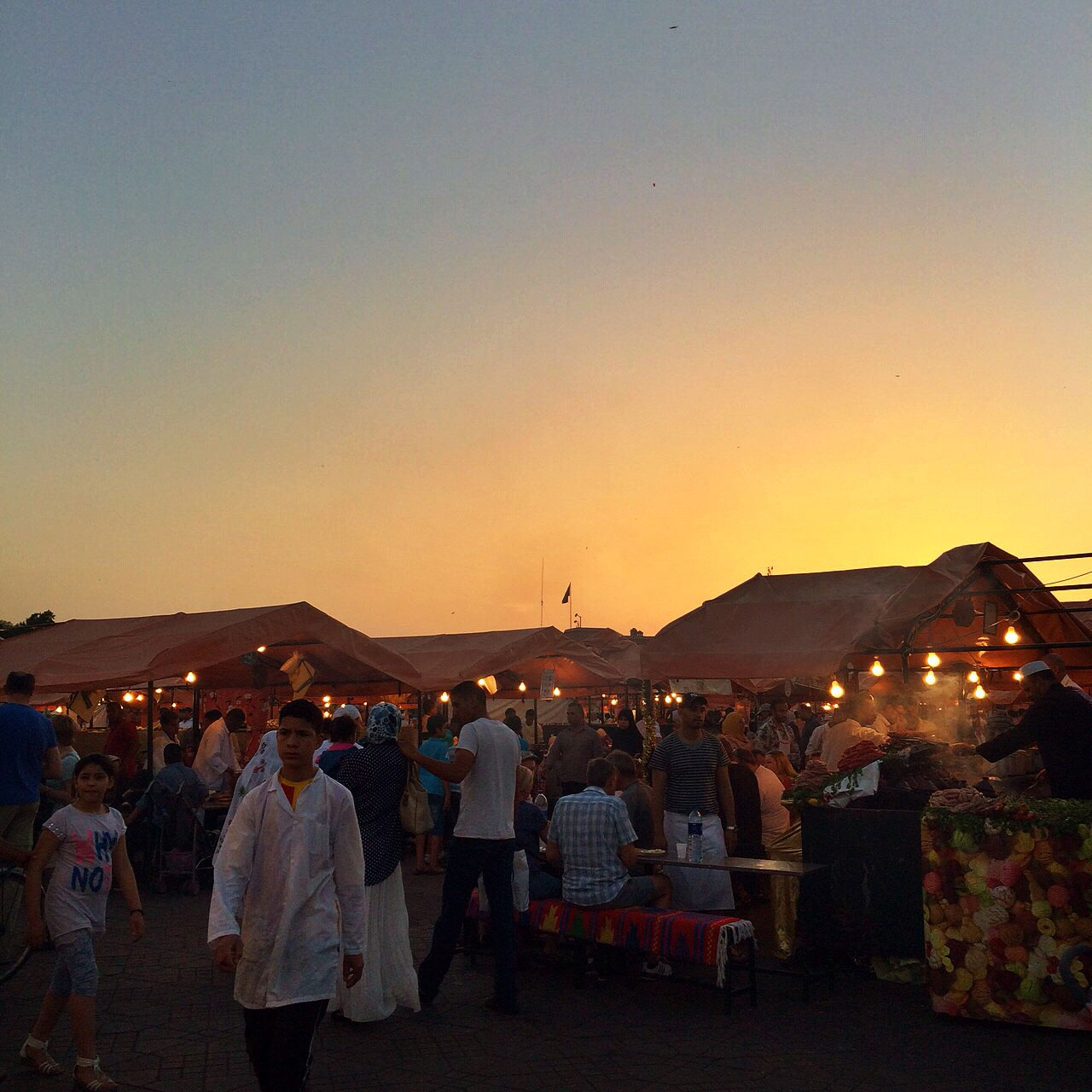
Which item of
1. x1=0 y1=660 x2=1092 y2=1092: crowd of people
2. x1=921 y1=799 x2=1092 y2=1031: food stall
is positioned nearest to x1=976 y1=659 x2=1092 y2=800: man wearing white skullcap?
x1=0 y1=660 x2=1092 y2=1092: crowd of people

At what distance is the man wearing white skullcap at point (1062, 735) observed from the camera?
6.88 m

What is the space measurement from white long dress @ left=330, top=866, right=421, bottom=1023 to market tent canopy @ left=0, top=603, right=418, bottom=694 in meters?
6.90

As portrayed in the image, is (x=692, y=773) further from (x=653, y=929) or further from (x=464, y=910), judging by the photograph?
(x=464, y=910)

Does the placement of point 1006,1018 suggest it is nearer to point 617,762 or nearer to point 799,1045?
point 799,1045

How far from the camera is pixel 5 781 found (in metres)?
7.34

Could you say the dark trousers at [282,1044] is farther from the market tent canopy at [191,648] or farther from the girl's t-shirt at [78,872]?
the market tent canopy at [191,648]

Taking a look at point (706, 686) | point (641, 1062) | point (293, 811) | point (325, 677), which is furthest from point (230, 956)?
point (706, 686)

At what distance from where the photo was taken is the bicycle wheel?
758cm

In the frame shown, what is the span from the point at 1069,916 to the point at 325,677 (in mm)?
13289

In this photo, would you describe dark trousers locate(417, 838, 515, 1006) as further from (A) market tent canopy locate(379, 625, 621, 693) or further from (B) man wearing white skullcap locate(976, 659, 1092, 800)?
(A) market tent canopy locate(379, 625, 621, 693)

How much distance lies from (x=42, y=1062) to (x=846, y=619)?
8781mm

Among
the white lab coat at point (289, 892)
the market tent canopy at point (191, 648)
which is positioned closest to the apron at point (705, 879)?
the white lab coat at point (289, 892)

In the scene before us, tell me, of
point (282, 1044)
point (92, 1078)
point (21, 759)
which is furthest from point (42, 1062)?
point (21, 759)

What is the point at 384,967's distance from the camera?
6.53 metres
